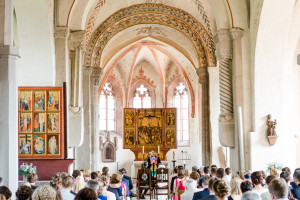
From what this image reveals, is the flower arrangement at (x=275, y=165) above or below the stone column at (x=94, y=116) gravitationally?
below

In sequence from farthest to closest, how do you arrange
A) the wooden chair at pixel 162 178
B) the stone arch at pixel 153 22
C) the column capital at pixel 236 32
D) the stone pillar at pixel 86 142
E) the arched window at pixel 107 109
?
the arched window at pixel 107 109, the stone arch at pixel 153 22, the stone pillar at pixel 86 142, the wooden chair at pixel 162 178, the column capital at pixel 236 32

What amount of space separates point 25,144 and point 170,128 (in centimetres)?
1188

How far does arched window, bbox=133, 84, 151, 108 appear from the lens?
1067 inches

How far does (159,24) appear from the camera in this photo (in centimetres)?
1833

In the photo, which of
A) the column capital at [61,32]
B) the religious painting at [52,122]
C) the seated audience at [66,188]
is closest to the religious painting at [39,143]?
the religious painting at [52,122]

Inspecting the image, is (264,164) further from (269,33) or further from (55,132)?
(55,132)

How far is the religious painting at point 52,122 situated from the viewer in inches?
411

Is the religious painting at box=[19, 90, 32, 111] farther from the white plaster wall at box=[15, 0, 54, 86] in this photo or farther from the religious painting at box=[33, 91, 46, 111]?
the white plaster wall at box=[15, 0, 54, 86]

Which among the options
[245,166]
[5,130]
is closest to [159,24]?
[245,166]

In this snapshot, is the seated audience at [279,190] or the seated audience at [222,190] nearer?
the seated audience at [279,190]

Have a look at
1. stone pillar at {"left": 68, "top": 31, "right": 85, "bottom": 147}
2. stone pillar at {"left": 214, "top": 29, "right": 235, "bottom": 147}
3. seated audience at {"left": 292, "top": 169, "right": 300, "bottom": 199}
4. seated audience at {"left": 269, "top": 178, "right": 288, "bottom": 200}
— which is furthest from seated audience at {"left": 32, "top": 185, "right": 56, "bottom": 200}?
stone pillar at {"left": 68, "top": 31, "right": 85, "bottom": 147}

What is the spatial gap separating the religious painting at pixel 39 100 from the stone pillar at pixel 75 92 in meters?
2.19

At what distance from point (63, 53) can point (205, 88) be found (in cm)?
851

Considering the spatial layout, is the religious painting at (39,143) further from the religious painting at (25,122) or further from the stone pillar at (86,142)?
the stone pillar at (86,142)
